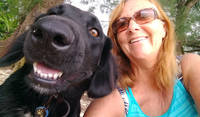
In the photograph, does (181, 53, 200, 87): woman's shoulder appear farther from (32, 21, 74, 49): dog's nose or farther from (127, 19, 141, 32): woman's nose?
(32, 21, 74, 49): dog's nose

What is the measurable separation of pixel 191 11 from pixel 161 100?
4.32 meters

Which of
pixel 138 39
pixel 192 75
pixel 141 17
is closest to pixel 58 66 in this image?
pixel 138 39

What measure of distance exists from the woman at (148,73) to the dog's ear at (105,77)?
21 centimetres

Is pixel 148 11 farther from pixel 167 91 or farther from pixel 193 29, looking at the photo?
pixel 193 29

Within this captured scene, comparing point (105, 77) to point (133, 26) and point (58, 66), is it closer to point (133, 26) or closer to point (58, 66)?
point (133, 26)

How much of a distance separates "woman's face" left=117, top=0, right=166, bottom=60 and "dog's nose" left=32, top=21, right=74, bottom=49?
3.52 feet

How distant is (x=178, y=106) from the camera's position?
2.01 m

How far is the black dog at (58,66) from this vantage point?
121 cm

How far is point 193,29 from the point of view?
5.55 meters

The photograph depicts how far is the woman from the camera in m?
2.03

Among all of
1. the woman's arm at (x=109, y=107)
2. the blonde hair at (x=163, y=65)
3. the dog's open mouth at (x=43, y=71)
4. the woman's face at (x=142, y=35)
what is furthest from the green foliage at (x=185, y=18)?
the dog's open mouth at (x=43, y=71)

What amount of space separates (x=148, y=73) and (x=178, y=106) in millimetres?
530

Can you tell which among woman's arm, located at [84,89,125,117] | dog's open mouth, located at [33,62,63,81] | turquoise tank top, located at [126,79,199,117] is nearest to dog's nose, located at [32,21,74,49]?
dog's open mouth, located at [33,62,63,81]

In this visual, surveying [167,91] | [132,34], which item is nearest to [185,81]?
[167,91]
